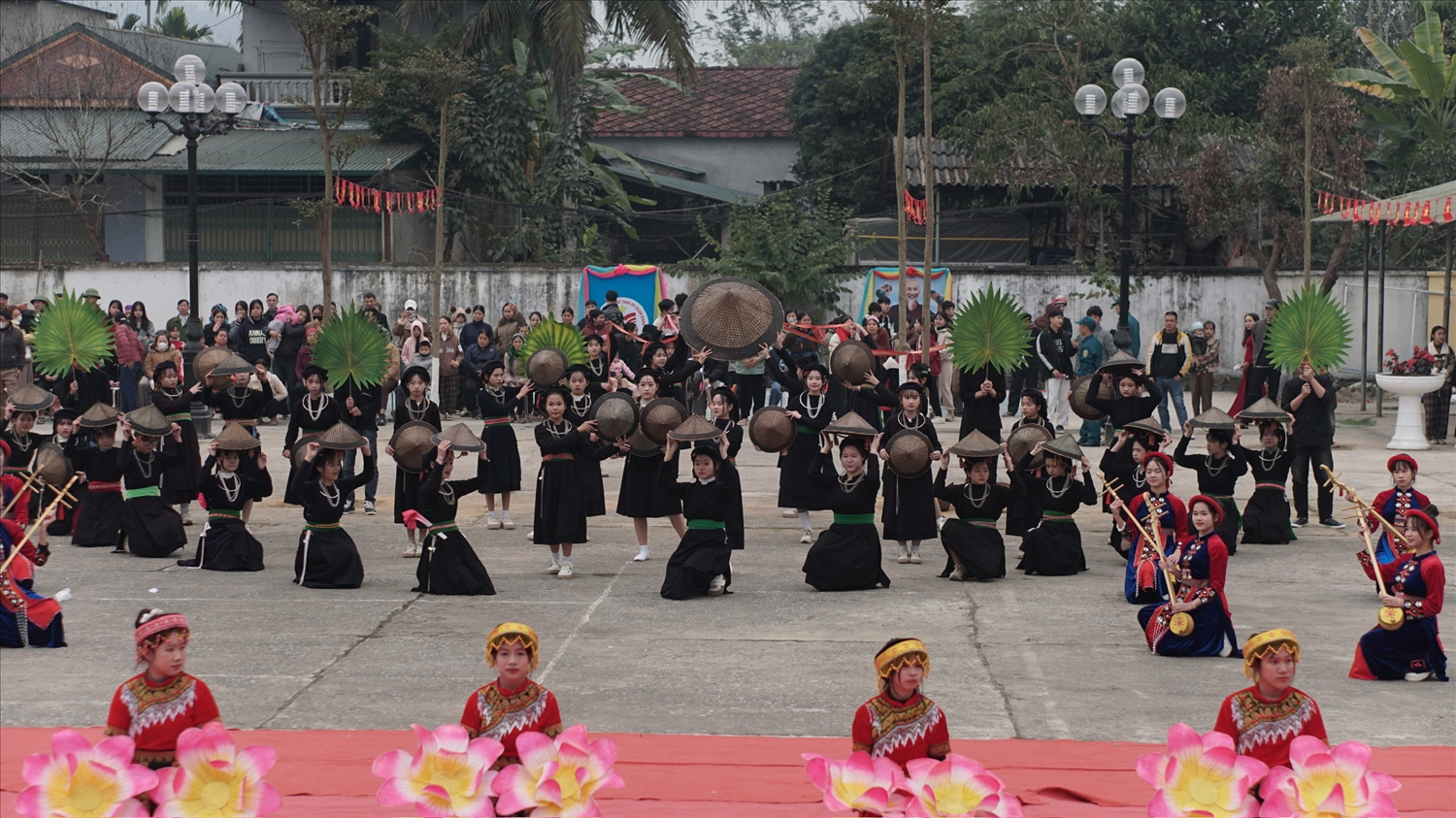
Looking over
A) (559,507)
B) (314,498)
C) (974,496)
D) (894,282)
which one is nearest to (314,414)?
(314,498)

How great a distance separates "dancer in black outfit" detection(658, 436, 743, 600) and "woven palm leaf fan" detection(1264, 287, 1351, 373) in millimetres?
5165

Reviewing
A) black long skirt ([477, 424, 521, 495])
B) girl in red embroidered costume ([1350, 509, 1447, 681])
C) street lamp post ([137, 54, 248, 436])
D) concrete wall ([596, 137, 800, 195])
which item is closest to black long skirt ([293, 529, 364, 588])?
black long skirt ([477, 424, 521, 495])

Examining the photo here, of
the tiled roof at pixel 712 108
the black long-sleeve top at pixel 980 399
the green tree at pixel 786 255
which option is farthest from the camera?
the tiled roof at pixel 712 108

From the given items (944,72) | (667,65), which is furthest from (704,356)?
(944,72)

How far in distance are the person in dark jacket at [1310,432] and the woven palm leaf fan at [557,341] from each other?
5737 millimetres

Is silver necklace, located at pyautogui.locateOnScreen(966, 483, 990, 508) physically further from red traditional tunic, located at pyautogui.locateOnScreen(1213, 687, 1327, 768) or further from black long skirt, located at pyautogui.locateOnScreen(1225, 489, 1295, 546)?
red traditional tunic, located at pyautogui.locateOnScreen(1213, 687, 1327, 768)

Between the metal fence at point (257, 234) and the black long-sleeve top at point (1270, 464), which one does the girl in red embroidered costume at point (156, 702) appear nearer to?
the black long-sleeve top at point (1270, 464)

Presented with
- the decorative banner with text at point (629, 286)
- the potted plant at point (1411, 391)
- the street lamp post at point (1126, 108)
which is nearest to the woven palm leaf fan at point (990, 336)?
the street lamp post at point (1126, 108)

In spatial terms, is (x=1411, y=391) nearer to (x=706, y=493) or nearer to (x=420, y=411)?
(x=706, y=493)

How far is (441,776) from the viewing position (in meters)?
5.35

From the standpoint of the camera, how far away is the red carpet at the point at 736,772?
6.11m

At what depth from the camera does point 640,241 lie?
31.7m

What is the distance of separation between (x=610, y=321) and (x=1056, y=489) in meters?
9.53

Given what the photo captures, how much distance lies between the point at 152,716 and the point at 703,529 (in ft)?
16.1
